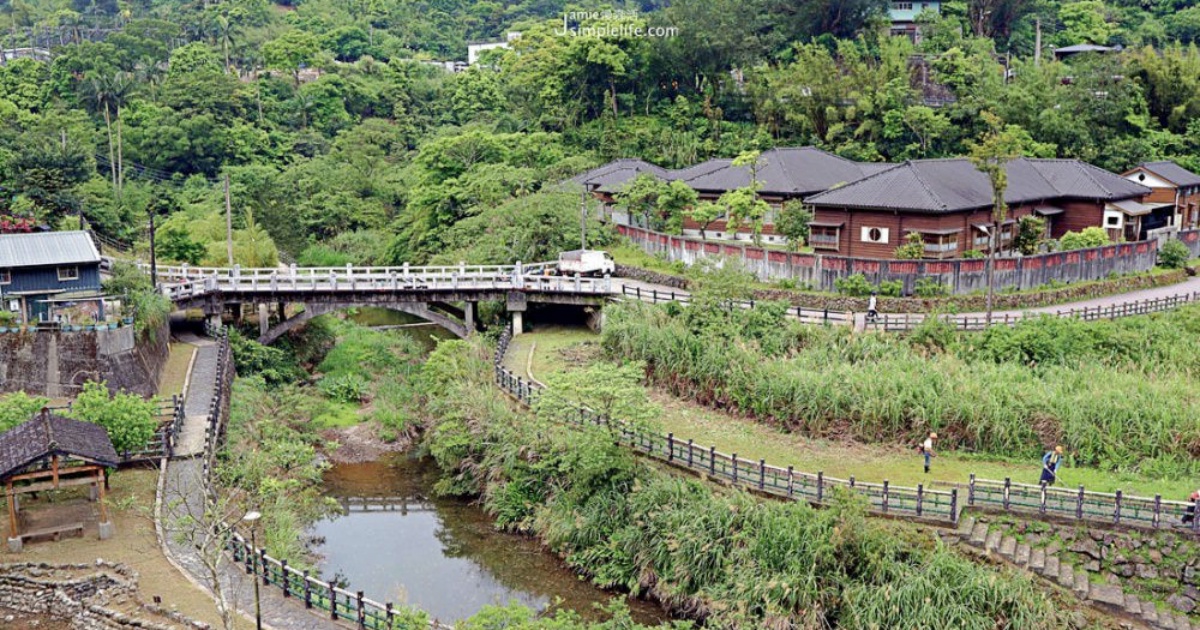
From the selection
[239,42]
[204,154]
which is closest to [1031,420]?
[204,154]

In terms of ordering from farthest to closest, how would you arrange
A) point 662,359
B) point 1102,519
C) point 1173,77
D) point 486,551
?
point 1173,77 < point 662,359 < point 486,551 < point 1102,519

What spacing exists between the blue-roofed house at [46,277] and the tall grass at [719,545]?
49.3 feet

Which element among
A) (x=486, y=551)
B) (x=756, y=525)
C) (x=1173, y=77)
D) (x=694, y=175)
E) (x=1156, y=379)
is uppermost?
(x=1173, y=77)

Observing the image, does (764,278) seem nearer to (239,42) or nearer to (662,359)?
(662,359)

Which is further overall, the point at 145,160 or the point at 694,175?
the point at 145,160

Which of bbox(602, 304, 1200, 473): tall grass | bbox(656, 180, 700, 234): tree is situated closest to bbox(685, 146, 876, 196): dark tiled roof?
bbox(656, 180, 700, 234): tree

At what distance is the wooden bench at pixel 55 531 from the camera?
94.4 ft

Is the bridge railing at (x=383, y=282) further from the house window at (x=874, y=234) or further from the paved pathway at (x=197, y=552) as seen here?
the house window at (x=874, y=234)

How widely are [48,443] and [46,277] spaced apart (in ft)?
49.5

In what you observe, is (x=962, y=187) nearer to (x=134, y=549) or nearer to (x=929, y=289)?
(x=929, y=289)

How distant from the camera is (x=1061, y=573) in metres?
27.2

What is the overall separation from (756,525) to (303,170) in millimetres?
60294

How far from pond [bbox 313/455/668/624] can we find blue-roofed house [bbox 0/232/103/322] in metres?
11.4

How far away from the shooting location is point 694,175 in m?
64.1
